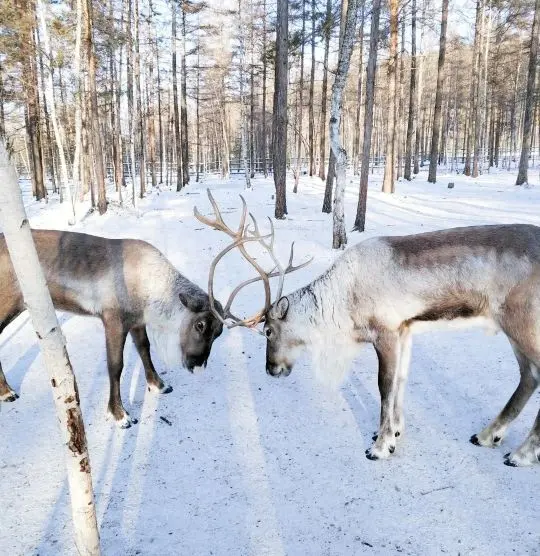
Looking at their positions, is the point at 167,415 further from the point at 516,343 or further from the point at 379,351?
the point at 516,343

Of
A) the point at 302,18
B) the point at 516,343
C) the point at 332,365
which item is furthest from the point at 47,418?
the point at 302,18

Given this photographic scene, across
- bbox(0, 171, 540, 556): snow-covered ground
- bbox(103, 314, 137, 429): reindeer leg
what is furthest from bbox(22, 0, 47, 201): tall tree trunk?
bbox(0, 171, 540, 556): snow-covered ground

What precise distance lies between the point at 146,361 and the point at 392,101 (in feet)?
52.4

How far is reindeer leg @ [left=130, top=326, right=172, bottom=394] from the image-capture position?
159 inches

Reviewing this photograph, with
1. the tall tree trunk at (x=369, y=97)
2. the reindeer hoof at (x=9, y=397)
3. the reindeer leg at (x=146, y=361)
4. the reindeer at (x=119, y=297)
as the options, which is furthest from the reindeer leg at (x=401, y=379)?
the tall tree trunk at (x=369, y=97)

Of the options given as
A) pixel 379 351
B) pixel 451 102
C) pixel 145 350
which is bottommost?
pixel 145 350

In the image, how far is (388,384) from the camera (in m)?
3.16

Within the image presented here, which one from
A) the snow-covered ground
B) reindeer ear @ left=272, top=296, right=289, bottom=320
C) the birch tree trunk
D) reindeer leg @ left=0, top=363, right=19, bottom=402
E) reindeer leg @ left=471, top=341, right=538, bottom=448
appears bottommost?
the snow-covered ground

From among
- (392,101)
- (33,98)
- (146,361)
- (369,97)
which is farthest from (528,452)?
(33,98)

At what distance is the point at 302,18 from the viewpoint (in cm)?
2167

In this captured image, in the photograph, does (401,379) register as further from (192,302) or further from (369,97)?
(369,97)

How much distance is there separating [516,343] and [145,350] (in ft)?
9.51

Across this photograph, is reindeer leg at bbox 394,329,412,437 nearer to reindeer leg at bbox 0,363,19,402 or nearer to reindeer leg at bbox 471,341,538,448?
reindeer leg at bbox 471,341,538,448

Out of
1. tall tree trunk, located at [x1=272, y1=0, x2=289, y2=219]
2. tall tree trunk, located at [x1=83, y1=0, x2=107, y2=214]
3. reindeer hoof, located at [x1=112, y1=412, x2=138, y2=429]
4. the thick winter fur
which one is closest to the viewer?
the thick winter fur
